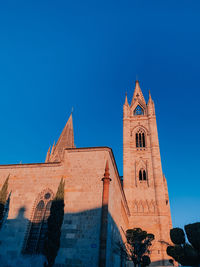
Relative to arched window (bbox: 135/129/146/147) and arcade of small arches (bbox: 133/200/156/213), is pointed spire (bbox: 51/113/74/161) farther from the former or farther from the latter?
arcade of small arches (bbox: 133/200/156/213)

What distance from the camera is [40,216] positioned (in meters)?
14.0

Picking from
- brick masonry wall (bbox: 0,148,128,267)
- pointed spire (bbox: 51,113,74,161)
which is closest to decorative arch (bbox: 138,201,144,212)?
pointed spire (bbox: 51,113,74,161)

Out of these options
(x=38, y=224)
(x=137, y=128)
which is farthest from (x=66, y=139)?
(x=38, y=224)

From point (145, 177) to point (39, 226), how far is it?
23.8m

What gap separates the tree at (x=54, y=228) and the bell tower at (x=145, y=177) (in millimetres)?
19721

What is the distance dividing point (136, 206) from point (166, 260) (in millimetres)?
7797

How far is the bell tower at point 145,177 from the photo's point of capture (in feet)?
93.3

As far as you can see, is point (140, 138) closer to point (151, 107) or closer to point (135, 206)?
point (151, 107)

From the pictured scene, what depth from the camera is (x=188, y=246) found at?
16516mm

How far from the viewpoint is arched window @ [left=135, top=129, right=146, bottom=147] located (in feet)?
125

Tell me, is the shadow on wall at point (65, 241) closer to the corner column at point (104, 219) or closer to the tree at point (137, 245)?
the corner column at point (104, 219)

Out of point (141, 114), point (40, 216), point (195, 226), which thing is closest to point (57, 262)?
point (40, 216)

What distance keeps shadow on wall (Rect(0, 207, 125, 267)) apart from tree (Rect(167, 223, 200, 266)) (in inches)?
281

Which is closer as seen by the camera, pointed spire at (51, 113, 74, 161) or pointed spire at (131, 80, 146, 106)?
pointed spire at (51, 113, 74, 161)
